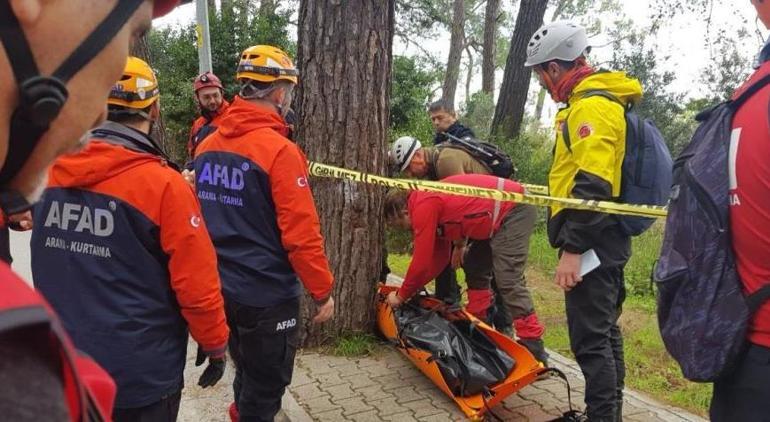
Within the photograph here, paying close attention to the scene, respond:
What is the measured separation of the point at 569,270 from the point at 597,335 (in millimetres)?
428

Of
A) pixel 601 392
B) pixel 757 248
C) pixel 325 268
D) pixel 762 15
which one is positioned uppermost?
pixel 762 15

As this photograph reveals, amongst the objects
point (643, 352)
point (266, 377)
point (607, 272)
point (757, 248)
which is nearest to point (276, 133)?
point (266, 377)

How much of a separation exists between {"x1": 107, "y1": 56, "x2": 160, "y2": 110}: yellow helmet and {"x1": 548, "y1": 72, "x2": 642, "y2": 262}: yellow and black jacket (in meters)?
2.18

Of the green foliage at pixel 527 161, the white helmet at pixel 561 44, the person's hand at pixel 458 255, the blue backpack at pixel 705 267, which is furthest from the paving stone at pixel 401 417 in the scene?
the green foliage at pixel 527 161

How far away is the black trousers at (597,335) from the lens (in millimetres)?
3387

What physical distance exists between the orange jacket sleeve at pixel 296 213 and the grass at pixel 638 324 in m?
2.79

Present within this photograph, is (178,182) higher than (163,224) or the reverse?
higher

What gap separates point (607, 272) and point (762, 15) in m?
1.74

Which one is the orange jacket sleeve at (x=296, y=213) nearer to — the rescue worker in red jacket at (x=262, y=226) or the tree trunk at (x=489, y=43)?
the rescue worker in red jacket at (x=262, y=226)

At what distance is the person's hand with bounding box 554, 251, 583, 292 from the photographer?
331 cm

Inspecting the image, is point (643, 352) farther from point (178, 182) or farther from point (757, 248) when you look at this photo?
point (178, 182)

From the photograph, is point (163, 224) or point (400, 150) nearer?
point (163, 224)

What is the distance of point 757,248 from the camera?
1876 mm

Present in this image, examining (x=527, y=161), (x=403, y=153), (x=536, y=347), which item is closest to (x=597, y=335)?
(x=536, y=347)
